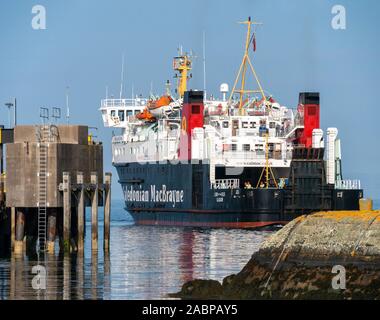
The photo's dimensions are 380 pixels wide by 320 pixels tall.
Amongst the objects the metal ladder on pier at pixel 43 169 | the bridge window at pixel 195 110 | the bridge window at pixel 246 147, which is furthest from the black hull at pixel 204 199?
the metal ladder on pier at pixel 43 169

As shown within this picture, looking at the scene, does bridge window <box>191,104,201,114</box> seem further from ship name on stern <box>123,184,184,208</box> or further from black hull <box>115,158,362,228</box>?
ship name on stern <box>123,184,184,208</box>

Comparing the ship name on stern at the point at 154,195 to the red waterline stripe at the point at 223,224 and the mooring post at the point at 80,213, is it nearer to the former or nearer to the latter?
the red waterline stripe at the point at 223,224

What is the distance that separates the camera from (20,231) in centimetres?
5009

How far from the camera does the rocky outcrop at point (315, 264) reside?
106ft

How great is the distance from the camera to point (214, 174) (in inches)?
2867

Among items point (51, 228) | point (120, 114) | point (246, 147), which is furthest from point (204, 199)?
point (51, 228)

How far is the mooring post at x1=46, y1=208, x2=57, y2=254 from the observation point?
1939 inches

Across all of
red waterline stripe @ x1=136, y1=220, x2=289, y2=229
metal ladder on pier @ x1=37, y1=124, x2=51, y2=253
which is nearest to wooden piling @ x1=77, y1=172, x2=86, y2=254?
metal ladder on pier @ x1=37, y1=124, x2=51, y2=253

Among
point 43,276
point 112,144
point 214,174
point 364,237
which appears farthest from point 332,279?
point 112,144

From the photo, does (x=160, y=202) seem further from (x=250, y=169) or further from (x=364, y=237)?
(x=364, y=237)

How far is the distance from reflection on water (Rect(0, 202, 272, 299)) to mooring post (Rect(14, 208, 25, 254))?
76.8 inches

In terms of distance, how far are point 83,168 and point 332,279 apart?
A: 59.9ft

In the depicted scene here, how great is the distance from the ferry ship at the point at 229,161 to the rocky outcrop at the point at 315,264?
30.7 m

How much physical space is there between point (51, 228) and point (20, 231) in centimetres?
129
